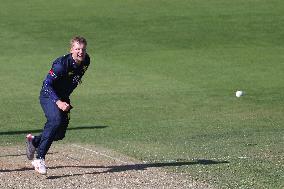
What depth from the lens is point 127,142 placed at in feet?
59.6

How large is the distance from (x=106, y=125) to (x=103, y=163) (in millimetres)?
6042

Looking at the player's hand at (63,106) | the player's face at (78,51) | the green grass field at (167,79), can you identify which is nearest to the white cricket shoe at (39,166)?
the player's hand at (63,106)

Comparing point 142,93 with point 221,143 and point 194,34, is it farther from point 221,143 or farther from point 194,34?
point 194,34

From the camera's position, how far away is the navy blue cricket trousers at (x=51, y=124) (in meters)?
14.1

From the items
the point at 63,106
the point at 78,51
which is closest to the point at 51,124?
the point at 63,106

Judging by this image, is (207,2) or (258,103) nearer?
(258,103)

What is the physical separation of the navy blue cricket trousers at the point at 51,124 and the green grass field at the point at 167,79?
2054 millimetres

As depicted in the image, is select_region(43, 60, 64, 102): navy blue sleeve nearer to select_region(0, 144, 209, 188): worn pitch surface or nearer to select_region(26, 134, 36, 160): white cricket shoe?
select_region(26, 134, 36, 160): white cricket shoe

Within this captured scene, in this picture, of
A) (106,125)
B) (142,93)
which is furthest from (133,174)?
(142,93)

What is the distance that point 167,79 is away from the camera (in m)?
29.2

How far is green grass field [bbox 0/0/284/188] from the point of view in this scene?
55.8 ft

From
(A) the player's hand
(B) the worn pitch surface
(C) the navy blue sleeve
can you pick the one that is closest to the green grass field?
(B) the worn pitch surface

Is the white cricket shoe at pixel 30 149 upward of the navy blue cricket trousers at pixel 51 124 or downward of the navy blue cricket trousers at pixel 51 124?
downward

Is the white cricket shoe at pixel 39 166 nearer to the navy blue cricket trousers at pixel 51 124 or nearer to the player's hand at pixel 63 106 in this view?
the navy blue cricket trousers at pixel 51 124
